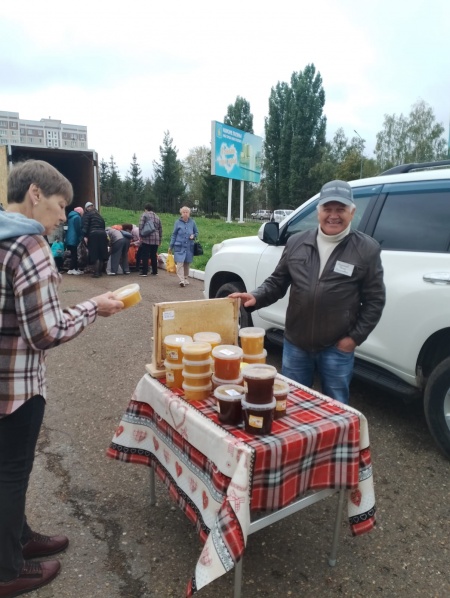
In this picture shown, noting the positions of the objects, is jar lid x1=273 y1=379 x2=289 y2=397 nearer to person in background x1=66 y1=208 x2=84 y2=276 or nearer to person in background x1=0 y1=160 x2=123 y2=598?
person in background x1=0 y1=160 x2=123 y2=598

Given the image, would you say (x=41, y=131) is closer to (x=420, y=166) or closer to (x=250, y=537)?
(x=420, y=166)

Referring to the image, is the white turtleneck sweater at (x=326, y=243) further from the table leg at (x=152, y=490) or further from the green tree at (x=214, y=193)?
the green tree at (x=214, y=193)

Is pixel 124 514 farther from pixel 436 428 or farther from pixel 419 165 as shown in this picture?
pixel 419 165

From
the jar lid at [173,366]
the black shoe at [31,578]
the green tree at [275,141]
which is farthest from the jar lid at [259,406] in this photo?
the green tree at [275,141]

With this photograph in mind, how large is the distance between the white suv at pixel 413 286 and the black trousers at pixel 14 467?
8.48 feet

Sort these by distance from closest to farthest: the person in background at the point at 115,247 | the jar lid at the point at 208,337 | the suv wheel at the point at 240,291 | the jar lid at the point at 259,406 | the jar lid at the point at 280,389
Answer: the jar lid at the point at 259,406 < the jar lid at the point at 280,389 < the jar lid at the point at 208,337 < the suv wheel at the point at 240,291 < the person in background at the point at 115,247

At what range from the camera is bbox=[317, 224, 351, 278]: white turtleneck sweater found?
275 centimetres

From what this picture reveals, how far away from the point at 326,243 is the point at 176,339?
1.11m

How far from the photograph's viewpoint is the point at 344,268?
2.69 m

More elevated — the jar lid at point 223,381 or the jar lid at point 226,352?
the jar lid at point 226,352

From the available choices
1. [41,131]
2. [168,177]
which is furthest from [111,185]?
[41,131]

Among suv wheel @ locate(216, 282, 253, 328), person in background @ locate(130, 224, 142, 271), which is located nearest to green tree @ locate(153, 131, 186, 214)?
person in background @ locate(130, 224, 142, 271)

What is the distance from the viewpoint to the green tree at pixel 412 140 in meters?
45.2

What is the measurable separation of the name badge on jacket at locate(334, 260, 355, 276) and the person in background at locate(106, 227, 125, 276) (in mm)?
9294
